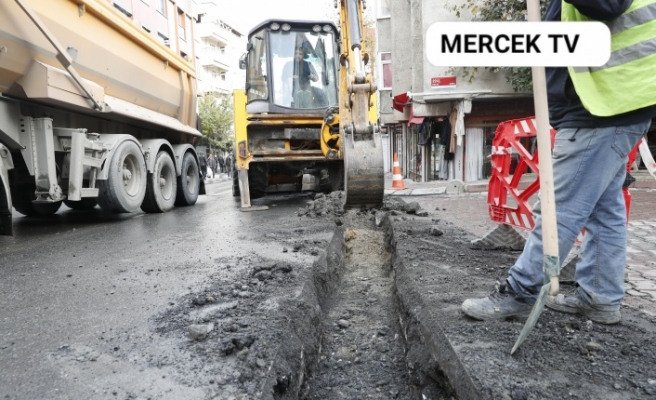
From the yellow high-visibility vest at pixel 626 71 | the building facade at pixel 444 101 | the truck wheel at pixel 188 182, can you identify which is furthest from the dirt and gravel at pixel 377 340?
the building facade at pixel 444 101

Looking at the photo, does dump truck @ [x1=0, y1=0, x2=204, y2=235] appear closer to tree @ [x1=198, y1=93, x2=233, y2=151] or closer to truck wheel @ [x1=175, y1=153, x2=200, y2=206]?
truck wheel @ [x1=175, y1=153, x2=200, y2=206]

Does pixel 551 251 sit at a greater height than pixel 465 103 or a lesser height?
lesser

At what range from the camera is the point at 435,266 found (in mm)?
3529

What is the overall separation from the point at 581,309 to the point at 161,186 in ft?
23.9

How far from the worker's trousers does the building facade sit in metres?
11.7

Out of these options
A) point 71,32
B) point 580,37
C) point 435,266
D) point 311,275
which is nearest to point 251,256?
point 311,275

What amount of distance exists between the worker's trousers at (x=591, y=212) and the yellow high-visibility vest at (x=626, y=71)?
0.13 meters

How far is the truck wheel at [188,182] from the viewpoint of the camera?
29.2 ft

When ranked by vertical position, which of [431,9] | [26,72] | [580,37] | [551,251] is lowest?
[551,251]

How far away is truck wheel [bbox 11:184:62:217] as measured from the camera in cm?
719

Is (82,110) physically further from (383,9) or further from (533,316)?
(383,9)

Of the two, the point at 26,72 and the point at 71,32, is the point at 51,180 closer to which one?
the point at 26,72

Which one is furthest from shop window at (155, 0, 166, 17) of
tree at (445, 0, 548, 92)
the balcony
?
the balcony

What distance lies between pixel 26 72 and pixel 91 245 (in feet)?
6.78
